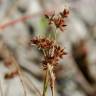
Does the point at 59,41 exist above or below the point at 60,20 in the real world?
below

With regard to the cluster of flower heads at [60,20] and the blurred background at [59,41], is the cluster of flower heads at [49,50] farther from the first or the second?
the blurred background at [59,41]

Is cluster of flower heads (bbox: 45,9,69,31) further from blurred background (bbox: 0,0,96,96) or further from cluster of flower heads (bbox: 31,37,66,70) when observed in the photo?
blurred background (bbox: 0,0,96,96)

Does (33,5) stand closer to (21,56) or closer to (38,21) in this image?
(38,21)

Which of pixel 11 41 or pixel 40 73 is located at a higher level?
pixel 11 41

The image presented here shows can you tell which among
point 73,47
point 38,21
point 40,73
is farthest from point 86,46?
point 40,73

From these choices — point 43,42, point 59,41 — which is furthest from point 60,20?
point 59,41

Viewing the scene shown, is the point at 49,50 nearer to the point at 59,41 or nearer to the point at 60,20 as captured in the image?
the point at 60,20

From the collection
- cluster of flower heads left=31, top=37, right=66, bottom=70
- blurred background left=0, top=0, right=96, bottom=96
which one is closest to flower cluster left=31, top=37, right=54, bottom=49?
cluster of flower heads left=31, top=37, right=66, bottom=70
